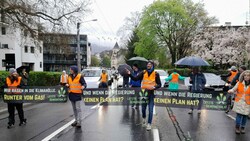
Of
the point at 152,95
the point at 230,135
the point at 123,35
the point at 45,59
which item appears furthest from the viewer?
the point at 45,59

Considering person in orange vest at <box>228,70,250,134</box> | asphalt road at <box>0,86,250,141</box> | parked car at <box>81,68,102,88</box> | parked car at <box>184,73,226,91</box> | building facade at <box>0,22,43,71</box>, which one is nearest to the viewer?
asphalt road at <box>0,86,250,141</box>

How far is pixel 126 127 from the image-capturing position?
717cm

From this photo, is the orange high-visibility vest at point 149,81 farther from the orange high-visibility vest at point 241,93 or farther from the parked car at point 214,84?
the parked car at point 214,84

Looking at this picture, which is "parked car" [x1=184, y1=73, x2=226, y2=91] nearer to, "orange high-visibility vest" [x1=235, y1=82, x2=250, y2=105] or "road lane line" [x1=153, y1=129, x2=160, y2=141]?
"orange high-visibility vest" [x1=235, y1=82, x2=250, y2=105]

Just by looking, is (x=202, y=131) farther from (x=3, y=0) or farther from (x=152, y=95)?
(x=3, y=0)

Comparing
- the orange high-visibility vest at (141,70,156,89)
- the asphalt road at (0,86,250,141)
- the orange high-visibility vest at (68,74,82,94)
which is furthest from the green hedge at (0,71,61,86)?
the orange high-visibility vest at (141,70,156,89)

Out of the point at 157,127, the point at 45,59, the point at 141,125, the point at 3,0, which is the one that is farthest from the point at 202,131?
the point at 45,59

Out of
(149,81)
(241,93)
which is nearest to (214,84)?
(241,93)

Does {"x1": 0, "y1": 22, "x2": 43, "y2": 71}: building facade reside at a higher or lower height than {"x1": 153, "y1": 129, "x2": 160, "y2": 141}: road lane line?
higher

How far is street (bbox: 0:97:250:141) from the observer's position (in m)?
6.17

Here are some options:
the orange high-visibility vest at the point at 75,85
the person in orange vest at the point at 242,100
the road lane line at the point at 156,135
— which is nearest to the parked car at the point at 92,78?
the orange high-visibility vest at the point at 75,85

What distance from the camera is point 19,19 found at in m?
18.3

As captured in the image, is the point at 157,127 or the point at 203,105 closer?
the point at 157,127

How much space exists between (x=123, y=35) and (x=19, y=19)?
49.9 metres
